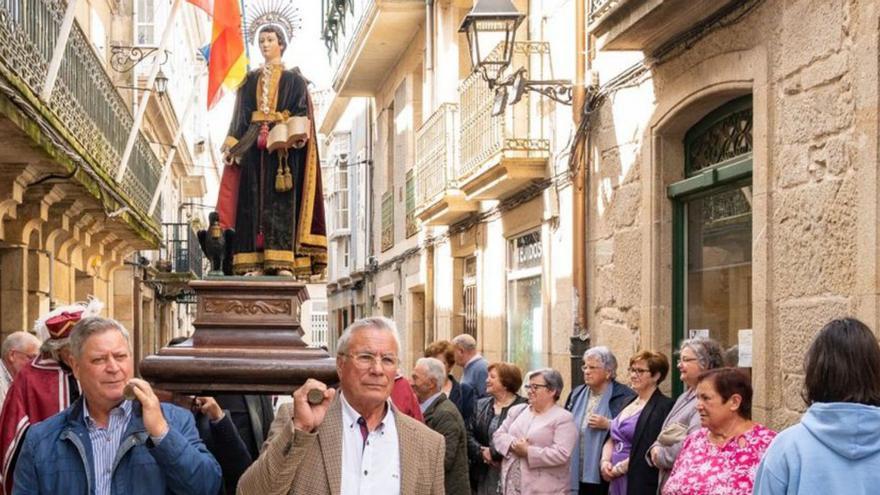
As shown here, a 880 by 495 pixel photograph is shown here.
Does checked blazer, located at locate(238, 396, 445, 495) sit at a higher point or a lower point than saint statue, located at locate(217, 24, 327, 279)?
lower

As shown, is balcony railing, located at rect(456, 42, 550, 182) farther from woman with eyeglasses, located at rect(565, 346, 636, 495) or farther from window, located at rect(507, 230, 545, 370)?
woman with eyeglasses, located at rect(565, 346, 636, 495)

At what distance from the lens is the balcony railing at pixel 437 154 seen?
16797 millimetres

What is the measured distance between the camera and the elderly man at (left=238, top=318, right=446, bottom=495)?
4.25 meters

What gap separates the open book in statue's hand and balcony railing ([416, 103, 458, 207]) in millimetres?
9409

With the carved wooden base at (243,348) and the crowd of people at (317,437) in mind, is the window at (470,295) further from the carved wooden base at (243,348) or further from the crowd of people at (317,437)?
the crowd of people at (317,437)

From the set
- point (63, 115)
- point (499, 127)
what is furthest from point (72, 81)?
point (499, 127)

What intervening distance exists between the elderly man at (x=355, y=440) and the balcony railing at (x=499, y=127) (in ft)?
29.7

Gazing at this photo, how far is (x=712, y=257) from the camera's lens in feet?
31.6

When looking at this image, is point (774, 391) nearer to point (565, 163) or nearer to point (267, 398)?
point (267, 398)

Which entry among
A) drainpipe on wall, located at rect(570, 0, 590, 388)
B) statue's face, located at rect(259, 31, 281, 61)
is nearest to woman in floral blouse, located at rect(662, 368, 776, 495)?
statue's face, located at rect(259, 31, 281, 61)

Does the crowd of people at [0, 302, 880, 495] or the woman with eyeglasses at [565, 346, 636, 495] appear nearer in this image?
the crowd of people at [0, 302, 880, 495]

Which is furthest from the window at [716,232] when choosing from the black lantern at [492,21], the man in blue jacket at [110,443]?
the man in blue jacket at [110,443]

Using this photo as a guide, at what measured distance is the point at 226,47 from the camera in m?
14.8

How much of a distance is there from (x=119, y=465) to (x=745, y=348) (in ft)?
17.3
